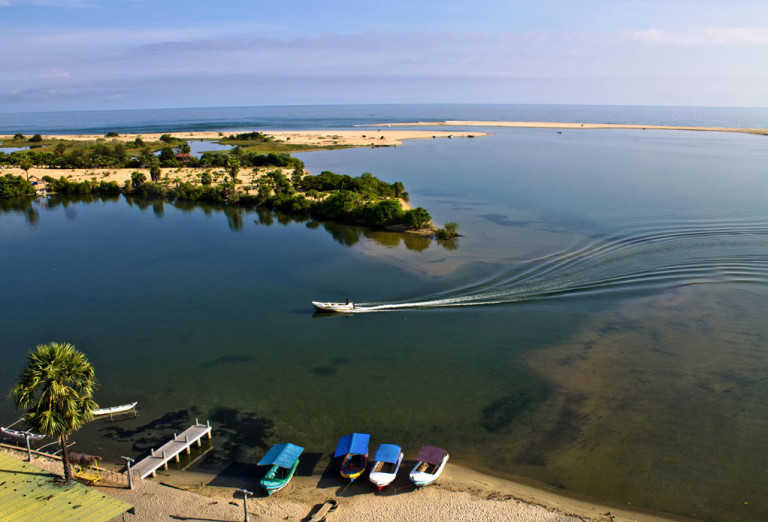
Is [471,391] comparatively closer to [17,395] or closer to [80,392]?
[80,392]

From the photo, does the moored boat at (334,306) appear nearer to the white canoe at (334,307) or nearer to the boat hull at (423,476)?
the white canoe at (334,307)

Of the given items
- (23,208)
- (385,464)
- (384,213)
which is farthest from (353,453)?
(23,208)

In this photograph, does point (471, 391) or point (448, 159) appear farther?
point (448, 159)

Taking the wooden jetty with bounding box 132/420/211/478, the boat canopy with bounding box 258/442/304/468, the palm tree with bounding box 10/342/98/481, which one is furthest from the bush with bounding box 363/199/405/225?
the palm tree with bounding box 10/342/98/481

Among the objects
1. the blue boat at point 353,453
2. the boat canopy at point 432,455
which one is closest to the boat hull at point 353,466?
the blue boat at point 353,453

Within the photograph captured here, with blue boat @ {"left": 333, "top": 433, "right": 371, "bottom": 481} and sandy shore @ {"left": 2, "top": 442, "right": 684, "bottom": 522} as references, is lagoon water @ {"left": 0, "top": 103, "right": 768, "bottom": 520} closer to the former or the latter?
sandy shore @ {"left": 2, "top": 442, "right": 684, "bottom": 522}

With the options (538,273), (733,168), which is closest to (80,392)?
(538,273)
